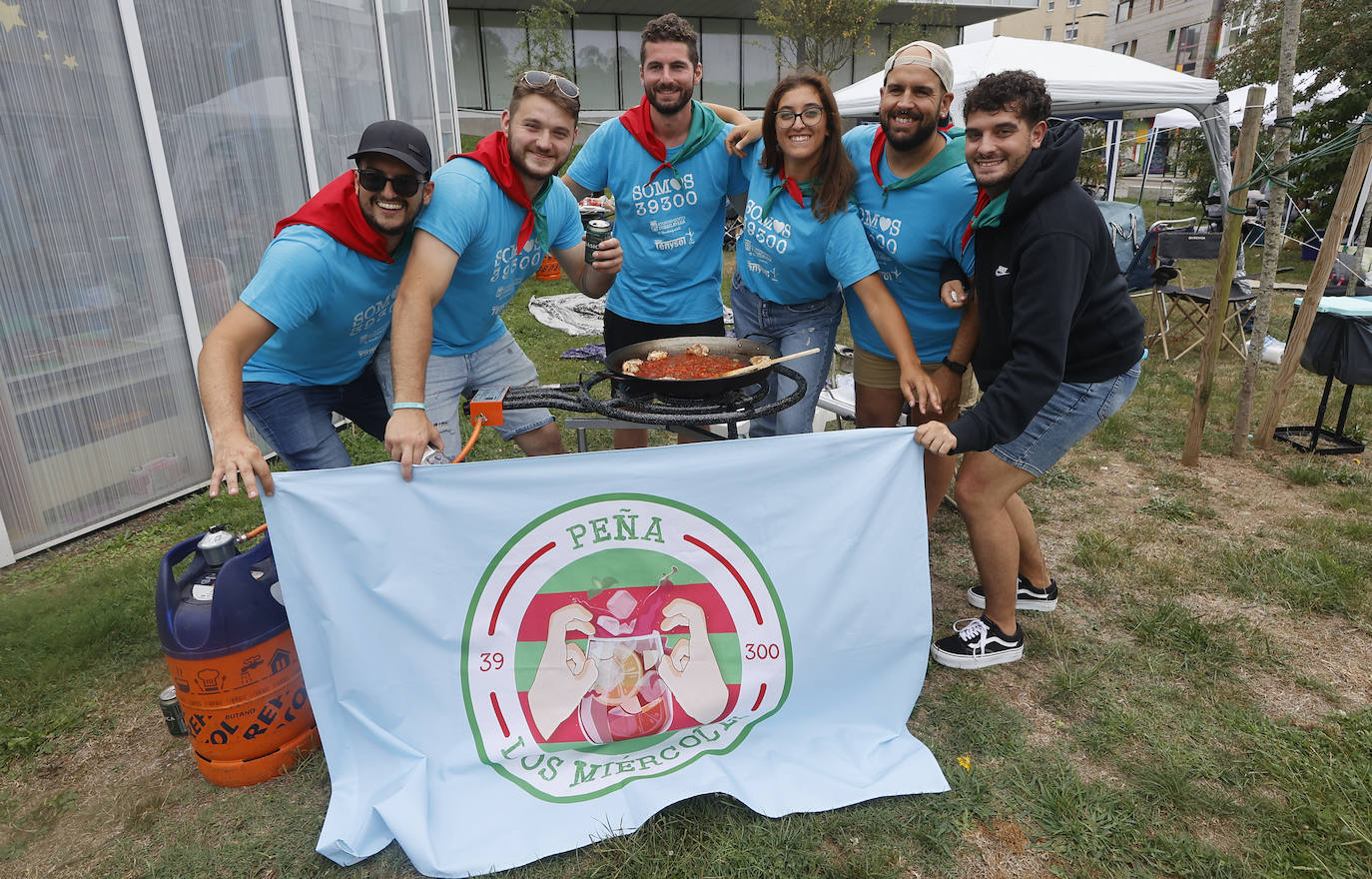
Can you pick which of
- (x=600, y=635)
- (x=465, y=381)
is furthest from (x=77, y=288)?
(x=600, y=635)

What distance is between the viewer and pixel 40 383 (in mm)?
4086

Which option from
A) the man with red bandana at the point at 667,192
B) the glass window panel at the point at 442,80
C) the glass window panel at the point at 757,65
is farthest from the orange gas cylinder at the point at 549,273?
the glass window panel at the point at 757,65

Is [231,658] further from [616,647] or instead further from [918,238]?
[918,238]

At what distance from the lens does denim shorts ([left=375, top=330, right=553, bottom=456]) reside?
2.96 metres

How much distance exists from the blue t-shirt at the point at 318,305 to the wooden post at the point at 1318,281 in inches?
209

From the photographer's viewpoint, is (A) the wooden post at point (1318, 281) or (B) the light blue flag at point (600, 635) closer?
(B) the light blue flag at point (600, 635)

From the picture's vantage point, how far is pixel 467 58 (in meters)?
26.0

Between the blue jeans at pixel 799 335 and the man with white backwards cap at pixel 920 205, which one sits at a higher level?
the man with white backwards cap at pixel 920 205

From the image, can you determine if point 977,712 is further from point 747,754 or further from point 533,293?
point 533,293

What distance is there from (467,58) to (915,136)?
27320 millimetres

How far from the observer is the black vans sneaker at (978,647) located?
3.17 m

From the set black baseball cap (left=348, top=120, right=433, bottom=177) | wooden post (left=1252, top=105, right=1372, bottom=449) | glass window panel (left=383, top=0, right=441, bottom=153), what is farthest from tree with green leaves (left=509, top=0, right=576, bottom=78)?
black baseball cap (left=348, top=120, right=433, bottom=177)

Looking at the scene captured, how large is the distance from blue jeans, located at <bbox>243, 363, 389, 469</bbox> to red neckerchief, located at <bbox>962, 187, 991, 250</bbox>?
2.38 meters

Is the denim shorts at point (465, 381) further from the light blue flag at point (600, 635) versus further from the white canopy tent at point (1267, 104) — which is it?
the white canopy tent at point (1267, 104)
